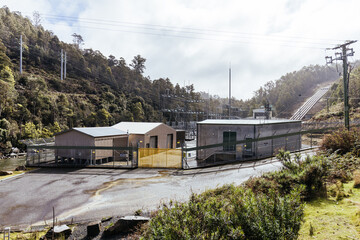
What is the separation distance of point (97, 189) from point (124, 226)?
22.8 ft

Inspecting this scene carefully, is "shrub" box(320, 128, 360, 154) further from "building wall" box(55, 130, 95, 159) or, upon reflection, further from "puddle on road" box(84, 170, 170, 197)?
"building wall" box(55, 130, 95, 159)

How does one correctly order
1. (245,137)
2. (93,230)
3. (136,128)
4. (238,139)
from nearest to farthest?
(93,230) → (245,137) → (238,139) → (136,128)

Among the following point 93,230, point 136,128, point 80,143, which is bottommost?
point 93,230

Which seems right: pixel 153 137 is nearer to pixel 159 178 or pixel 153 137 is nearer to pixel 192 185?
pixel 159 178

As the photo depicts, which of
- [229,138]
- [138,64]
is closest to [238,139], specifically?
[229,138]

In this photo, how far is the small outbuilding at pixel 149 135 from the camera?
30.5 metres

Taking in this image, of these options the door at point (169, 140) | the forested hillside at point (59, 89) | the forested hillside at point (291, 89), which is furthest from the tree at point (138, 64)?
the door at point (169, 140)

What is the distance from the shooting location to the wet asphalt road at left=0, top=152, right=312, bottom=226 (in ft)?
36.3

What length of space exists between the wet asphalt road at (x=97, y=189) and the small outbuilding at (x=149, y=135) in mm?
9834

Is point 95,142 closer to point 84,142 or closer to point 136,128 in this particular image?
point 84,142

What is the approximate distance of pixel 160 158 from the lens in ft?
68.9

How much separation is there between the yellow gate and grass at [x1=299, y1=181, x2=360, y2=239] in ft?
43.0

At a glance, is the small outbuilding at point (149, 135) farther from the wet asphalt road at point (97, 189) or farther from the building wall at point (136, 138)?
the wet asphalt road at point (97, 189)

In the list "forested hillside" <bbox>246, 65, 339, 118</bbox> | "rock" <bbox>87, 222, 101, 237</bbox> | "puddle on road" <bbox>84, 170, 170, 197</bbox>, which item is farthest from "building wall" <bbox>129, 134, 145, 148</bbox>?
"forested hillside" <bbox>246, 65, 339, 118</bbox>
